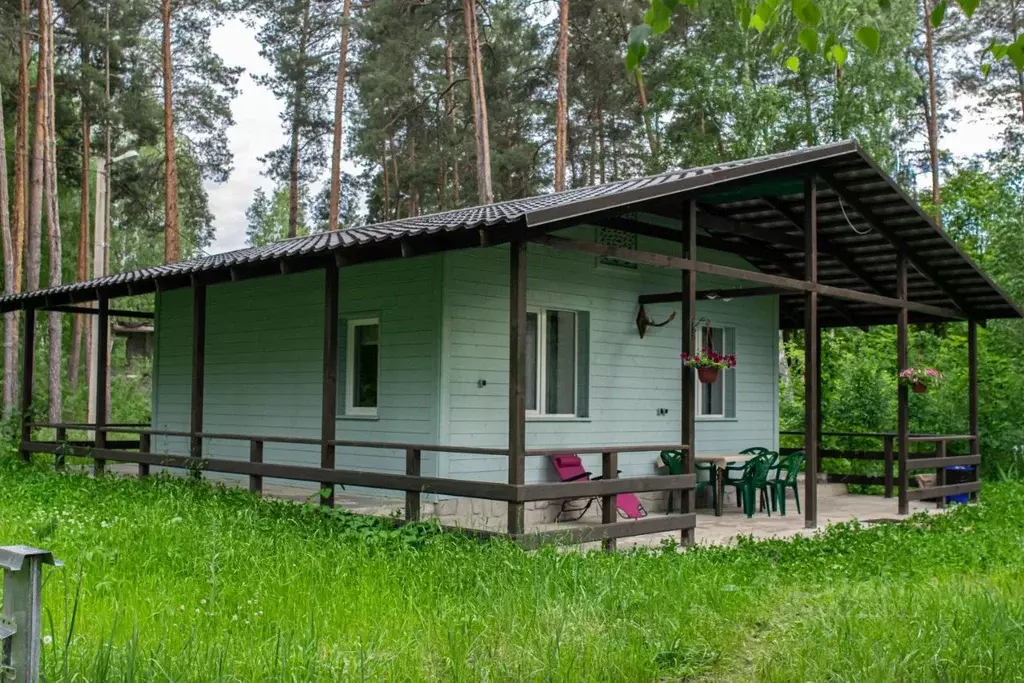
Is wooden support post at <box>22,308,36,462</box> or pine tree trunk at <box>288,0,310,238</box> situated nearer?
wooden support post at <box>22,308,36,462</box>

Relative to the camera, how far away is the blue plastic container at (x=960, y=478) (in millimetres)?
14211

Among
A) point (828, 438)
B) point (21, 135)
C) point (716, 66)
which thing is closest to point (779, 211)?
point (828, 438)

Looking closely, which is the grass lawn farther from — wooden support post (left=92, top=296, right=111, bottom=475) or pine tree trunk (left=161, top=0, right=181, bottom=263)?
pine tree trunk (left=161, top=0, right=181, bottom=263)

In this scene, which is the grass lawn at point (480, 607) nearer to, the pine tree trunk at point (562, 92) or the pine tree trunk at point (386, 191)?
the pine tree trunk at point (562, 92)

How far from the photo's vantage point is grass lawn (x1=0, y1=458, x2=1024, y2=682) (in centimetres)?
473

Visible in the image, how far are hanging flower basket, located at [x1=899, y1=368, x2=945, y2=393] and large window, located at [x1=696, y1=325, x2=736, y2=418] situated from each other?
96.4 inches

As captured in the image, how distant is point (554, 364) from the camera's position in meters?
11.8

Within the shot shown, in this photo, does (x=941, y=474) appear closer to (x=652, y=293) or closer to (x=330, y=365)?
(x=652, y=293)

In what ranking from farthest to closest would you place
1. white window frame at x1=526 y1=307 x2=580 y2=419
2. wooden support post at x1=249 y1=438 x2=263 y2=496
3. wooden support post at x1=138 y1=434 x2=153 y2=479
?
wooden support post at x1=138 y1=434 x2=153 y2=479 → white window frame at x1=526 y1=307 x2=580 y2=419 → wooden support post at x1=249 y1=438 x2=263 y2=496

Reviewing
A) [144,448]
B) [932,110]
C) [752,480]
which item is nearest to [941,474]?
[752,480]

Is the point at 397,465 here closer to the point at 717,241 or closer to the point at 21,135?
the point at 717,241

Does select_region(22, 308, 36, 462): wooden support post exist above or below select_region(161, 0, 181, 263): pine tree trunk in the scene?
below

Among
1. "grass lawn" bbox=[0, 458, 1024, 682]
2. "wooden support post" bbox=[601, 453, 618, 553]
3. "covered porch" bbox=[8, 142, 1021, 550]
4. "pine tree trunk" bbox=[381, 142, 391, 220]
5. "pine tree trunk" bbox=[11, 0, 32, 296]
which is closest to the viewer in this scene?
"grass lawn" bbox=[0, 458, 1024, 682]

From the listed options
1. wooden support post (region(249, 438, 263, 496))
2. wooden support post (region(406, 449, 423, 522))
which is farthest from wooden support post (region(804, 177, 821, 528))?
wooden support post (region(249, 438, 263, 496))
